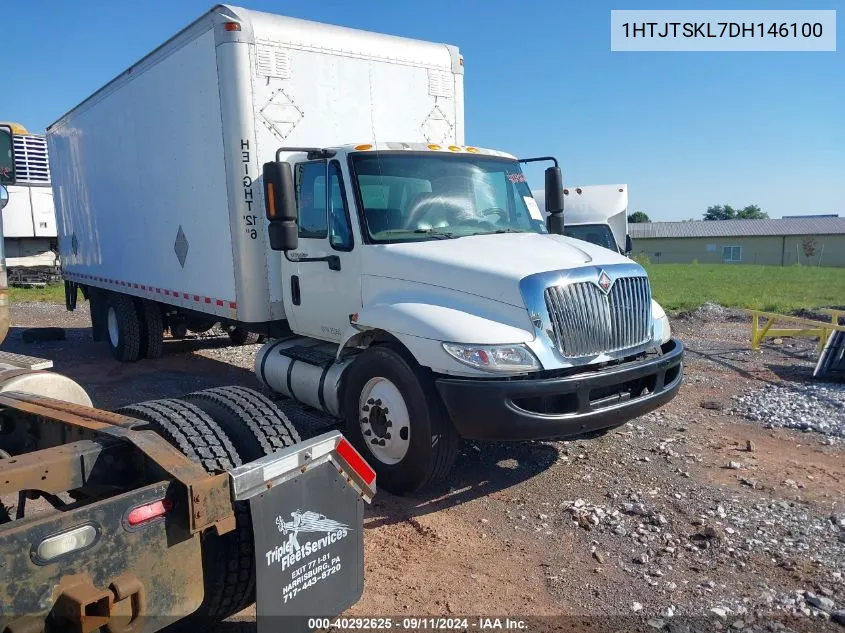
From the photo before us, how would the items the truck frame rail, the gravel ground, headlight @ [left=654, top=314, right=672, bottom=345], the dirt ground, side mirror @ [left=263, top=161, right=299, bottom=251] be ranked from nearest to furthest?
the truck frame rail, the dirt ground, side mirror @ [left=263, top=161, right=299, bottom=251], headlight @ [left=654, top=314, right=672, bottom=345], the gravel ground

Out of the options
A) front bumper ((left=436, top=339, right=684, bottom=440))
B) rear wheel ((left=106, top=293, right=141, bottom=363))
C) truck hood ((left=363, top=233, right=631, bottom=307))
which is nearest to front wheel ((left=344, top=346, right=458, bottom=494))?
front bumper ((left=436, top=339, right=684, bottom=440))

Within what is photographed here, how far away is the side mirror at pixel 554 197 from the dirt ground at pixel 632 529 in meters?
2.06

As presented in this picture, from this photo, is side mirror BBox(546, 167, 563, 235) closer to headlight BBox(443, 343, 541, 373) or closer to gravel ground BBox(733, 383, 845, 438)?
headlight BBox(443, 343, 541, 373)

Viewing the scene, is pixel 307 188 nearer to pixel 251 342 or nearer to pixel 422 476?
pixel 422 476

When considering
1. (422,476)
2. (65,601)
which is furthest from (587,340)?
(65,601)

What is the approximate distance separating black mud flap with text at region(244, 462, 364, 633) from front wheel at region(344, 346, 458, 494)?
157 centimetres

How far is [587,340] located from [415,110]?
3527mm

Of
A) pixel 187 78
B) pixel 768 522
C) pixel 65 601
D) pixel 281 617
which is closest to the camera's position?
pixel 65 601

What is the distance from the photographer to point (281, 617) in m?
2.55

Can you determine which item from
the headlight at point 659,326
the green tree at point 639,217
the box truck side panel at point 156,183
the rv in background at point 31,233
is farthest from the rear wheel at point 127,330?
the green tree at point 639,217

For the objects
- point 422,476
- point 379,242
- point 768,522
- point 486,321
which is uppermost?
point 379,242

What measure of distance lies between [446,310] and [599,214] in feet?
32.2

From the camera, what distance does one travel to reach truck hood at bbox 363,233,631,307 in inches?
177

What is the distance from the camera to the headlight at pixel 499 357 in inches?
165
